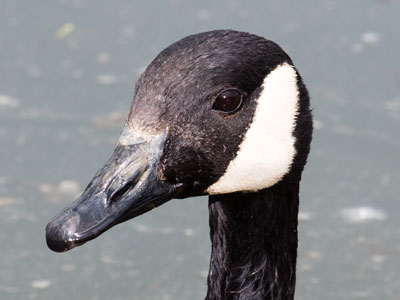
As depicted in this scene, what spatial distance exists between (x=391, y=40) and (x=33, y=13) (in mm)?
3391

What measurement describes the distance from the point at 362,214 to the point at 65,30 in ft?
11.5

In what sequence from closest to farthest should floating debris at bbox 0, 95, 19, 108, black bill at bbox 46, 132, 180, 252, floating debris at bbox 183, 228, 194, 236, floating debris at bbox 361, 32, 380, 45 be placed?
1. black bill at bbox 46, 132, 180, 252
2. floating debris at bbox 183, 228, 194, 236
3. floating debris at bbox 0, 95, 19, 108
4. floating debris at bbox 361, 32, 380, 45

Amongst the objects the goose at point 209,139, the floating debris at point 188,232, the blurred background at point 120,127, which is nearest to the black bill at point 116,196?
the goose at point 209,139

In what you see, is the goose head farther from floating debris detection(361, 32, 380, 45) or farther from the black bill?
floating debris detection(361, 32, 380, 45)

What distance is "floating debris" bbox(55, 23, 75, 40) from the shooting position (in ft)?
27.4

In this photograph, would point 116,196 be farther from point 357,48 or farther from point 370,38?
point 370,38

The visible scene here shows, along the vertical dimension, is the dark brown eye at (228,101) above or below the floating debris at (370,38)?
below

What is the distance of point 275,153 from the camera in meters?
3.53

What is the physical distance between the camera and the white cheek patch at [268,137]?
3508 millimetres

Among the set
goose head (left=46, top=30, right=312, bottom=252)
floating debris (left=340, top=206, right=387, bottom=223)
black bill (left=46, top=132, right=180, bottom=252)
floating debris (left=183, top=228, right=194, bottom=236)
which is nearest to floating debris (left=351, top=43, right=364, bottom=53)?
floating debris (left=340, top=206, right=387, bottom=223)

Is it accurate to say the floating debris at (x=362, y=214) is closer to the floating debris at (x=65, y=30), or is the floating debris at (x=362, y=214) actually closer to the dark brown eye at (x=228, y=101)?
the dark brown eye at (x=228, y=101)

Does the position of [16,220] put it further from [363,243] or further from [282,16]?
[282,16]

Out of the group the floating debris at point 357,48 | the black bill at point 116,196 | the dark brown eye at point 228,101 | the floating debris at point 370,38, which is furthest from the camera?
the floating debris at point 370,38

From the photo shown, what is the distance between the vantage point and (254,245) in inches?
152
